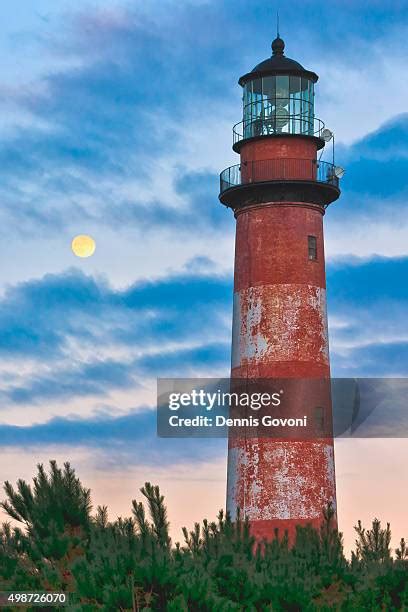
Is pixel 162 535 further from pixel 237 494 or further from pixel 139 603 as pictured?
pixel 237 494

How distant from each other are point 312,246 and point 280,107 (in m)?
4.42

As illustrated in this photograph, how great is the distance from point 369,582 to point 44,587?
5.70 m

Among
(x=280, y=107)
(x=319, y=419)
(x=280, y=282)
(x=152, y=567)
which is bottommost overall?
(x=152, y=567)

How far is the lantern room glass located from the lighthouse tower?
0.10 feet

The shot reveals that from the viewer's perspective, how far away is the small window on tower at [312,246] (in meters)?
→ 37.2

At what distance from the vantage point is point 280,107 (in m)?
38.5

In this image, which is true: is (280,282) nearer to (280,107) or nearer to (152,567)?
(280,107)

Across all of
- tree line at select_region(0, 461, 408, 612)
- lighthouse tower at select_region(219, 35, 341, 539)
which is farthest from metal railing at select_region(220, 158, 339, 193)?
tree line at select_region(0, 461, 408, 612)

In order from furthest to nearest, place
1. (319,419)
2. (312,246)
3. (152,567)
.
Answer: (312,246), (319,419), (152,567)

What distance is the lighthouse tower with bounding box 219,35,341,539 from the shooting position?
35.7 metres

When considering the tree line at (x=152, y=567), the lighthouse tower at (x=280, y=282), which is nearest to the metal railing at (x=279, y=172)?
the lighthouse tower at (x=280, y=282)

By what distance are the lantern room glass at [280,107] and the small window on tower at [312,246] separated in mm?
3326

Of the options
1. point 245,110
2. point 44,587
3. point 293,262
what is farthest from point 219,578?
point 245,110

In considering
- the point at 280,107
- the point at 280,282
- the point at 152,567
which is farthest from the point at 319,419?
the point at 152,567
